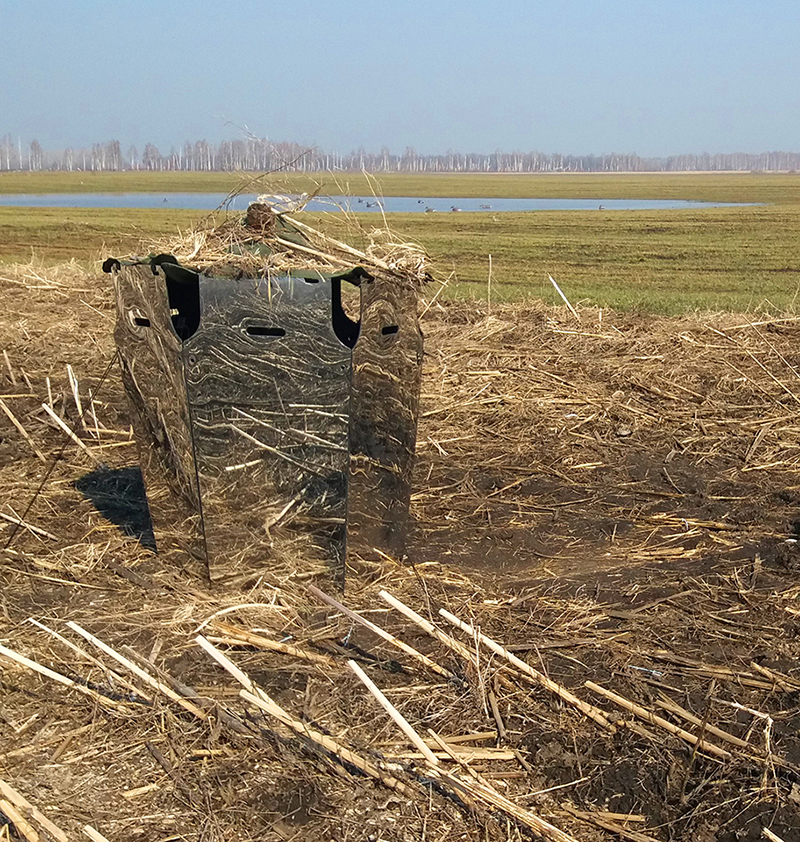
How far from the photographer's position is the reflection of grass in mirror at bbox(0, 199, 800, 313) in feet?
52.0

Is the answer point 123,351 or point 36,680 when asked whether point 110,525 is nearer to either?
point 123,351

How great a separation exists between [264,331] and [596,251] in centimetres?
2505

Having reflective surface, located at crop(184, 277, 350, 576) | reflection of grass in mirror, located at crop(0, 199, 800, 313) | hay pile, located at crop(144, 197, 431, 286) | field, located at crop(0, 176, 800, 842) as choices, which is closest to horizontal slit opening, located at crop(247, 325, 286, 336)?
reflective surface, located at crop(184, 277, 350, 576)

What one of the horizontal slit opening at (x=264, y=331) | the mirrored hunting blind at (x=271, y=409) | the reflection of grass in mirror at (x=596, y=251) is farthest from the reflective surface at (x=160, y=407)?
the reflection of grass in mirror at (x=596, y=251)

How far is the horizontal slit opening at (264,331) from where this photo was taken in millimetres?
3944

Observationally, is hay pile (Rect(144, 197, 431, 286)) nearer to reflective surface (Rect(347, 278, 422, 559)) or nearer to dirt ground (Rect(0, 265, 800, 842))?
reflective surface (Rect(347, 278, 422, 559))

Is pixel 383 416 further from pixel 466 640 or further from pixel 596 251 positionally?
pixel 596 251

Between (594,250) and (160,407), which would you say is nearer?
(160,407)

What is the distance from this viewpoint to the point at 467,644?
371 cm

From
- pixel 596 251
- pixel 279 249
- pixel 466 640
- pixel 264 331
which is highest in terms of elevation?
pixel 279 249

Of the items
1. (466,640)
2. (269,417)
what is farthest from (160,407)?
(466,640)

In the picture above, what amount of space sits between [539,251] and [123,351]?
24441mm

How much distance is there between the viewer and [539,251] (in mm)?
27703

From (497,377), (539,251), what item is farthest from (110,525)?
(539,251)
